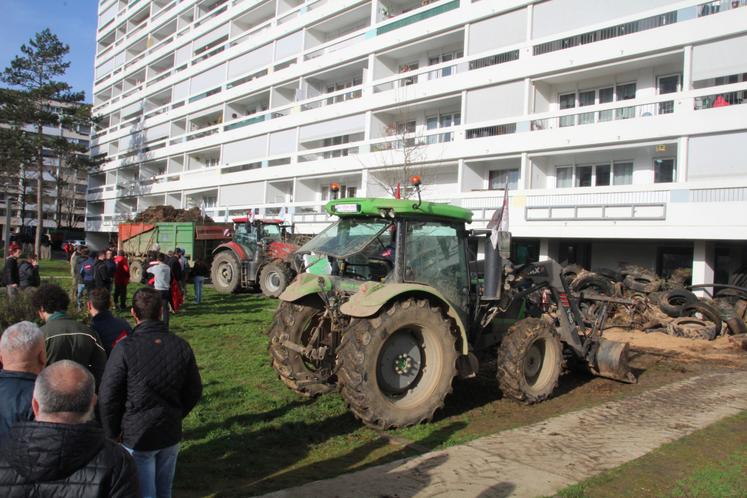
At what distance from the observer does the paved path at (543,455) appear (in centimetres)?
408

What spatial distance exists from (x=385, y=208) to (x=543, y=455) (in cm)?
277

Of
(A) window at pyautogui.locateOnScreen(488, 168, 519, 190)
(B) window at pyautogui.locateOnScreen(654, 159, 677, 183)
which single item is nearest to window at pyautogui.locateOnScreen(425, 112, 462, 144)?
(A) window at pyautogui.locateOnScreen(488, 168, 519, 190)

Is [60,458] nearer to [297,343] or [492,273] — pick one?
[297,343]

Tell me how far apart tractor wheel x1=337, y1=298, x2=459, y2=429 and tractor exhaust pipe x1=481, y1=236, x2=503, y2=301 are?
0.81 metres

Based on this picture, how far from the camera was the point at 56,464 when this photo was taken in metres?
1.79

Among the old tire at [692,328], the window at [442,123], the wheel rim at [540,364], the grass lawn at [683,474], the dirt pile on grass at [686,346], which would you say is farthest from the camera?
the window at [442,123]

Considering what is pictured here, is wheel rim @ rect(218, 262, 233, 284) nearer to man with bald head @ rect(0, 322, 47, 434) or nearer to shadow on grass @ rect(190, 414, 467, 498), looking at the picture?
shadow on grass @ rect(190, 414, 467, 498)

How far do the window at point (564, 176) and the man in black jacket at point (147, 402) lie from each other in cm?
1779

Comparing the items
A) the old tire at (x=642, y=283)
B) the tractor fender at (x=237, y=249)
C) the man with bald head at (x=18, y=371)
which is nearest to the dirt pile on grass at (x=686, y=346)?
the old tire at (x=642, y=283)

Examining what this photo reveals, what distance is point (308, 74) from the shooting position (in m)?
28.0

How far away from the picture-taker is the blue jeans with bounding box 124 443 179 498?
306cm

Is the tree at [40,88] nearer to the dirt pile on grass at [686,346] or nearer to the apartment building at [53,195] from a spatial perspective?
the apartment building at [53,195]

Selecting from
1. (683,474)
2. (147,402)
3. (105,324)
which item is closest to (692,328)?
(683,474)

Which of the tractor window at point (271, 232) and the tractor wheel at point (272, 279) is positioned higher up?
the tractor window at point (271, 232)
